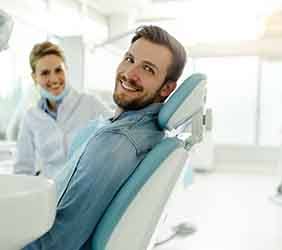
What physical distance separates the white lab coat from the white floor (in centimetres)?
109

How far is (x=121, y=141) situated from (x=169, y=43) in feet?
1.19

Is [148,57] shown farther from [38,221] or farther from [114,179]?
[38,221]

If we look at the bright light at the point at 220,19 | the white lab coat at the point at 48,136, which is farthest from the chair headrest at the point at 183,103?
the bright light at the point at 220,19

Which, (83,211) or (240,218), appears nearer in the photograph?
(83,211)

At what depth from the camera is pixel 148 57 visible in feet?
3.60

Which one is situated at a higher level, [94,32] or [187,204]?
[94,32]

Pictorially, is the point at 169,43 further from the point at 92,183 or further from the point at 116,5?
the point at 116,5

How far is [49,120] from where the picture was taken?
1846 millimetres

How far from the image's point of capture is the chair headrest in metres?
0.98

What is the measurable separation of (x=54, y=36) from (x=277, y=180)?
3488 millimetres

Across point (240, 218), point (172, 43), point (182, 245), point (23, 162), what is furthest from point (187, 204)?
point (172, 43)

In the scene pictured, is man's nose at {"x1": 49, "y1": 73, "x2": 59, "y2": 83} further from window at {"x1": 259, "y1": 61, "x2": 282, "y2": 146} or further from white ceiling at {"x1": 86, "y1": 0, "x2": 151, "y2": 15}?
window at {"x1": 259, "y1": 61, "x2": 282, "y2": 146}

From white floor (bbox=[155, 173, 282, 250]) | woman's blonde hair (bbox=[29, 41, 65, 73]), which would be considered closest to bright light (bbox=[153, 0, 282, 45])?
white floor (bbox=[155, 173, 282, 250])

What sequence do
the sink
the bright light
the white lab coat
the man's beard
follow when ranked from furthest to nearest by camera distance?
the bright light < the white lab coat < the man's beard < the sink
